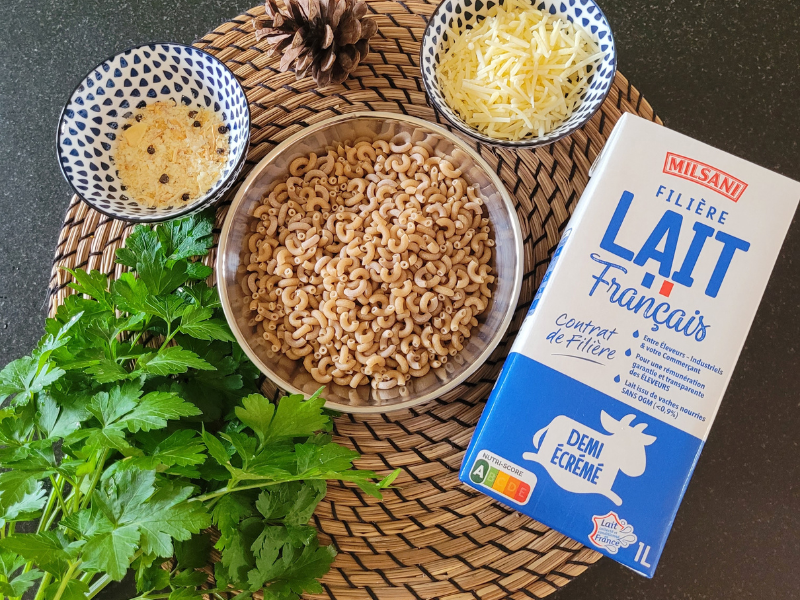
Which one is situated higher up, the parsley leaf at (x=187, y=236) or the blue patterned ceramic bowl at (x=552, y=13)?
the blue patterned ceramic bowl at (x=552, y=13)

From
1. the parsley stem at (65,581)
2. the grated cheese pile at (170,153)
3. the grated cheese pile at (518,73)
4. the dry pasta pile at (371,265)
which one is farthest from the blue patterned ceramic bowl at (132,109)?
the parsley stem at (65,581)

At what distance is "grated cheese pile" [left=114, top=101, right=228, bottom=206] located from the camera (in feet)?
3.61

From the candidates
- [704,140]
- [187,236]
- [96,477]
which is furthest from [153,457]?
[704,140]

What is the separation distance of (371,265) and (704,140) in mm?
856

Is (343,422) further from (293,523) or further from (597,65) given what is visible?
(597,65)

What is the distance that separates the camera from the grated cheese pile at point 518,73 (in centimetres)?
106

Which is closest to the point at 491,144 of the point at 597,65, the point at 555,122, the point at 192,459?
the point at 555,122

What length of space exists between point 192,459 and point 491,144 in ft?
2.28

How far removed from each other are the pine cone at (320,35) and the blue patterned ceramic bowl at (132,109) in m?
0.11

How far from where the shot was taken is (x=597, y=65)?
3.53 feet

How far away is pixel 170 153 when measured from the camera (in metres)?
1.13

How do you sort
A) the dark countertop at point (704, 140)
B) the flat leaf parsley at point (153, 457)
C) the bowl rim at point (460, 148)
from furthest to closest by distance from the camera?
the dark countertop at point (704, 140), the bowl rim at point (460, 148), the flat leaf parsley at point (153, 457)

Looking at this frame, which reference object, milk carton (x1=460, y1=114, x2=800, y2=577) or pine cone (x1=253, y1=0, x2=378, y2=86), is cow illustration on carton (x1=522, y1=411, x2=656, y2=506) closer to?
milk carton (x1=460, y1=114, x2=800, y2=577)

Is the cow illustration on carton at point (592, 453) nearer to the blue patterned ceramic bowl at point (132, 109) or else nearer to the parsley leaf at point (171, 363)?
the parsley leaf at point (171, 363)
